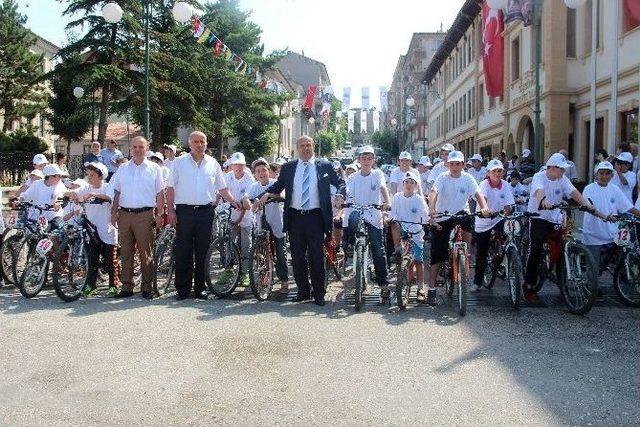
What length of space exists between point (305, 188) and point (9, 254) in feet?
13.2

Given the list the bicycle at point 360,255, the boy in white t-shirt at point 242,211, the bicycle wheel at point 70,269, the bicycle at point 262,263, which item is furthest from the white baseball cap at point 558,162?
the bicycle wheel at point 70,269

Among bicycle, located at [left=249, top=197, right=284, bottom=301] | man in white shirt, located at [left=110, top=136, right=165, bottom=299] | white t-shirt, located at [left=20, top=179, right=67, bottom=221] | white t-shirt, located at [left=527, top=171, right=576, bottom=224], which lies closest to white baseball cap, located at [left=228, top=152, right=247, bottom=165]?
bicycle, located at [left=249, top=197, right=284, bottom=301]

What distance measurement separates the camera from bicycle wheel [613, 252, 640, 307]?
8445 millimetres

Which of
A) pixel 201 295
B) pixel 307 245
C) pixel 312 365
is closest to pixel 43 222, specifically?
pixel 201 295

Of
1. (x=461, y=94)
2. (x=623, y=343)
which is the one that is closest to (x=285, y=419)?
(x=623, y=343)

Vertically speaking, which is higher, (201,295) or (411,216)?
(411,216)

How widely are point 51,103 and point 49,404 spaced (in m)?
44.6

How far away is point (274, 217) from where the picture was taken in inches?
388

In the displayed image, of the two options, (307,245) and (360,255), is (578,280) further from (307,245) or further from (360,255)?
(307,245)

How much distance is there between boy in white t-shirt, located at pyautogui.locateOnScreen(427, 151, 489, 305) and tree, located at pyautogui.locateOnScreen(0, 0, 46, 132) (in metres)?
39.2

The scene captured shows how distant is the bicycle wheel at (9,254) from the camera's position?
948 cm

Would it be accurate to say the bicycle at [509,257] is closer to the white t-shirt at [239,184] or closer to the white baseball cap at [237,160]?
the white t-shirt at [239,184]

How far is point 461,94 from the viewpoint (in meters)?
46.4

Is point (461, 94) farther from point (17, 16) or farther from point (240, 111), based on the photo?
point (17, 16)
